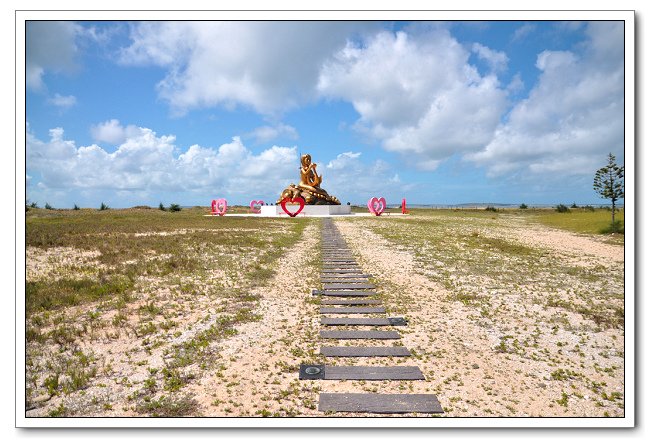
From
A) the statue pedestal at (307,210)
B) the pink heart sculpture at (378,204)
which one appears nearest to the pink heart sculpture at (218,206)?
the statue pedestal at (307,210)

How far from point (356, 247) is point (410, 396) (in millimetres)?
14125

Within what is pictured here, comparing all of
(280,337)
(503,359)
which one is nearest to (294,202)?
(280,337)

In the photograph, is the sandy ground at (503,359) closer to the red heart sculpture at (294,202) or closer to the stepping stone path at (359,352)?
the stepping stone path at (359,352)

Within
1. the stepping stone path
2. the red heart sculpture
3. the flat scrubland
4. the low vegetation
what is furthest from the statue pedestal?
the stepping stone path

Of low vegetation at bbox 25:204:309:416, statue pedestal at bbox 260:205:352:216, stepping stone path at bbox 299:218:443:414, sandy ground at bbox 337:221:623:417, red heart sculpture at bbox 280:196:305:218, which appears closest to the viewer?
stepping stone path at bbox 299:218:443:414

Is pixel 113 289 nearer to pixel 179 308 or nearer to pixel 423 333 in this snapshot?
pixel 179 308

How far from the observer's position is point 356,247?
18312 millimetres

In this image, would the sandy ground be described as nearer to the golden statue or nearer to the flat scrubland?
the flat scrubland

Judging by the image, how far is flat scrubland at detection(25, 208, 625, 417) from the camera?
4.30m

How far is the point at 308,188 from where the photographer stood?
51688mm

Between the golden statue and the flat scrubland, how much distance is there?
3854 centimetres

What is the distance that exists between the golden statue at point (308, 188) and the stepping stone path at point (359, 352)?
40.4 m
